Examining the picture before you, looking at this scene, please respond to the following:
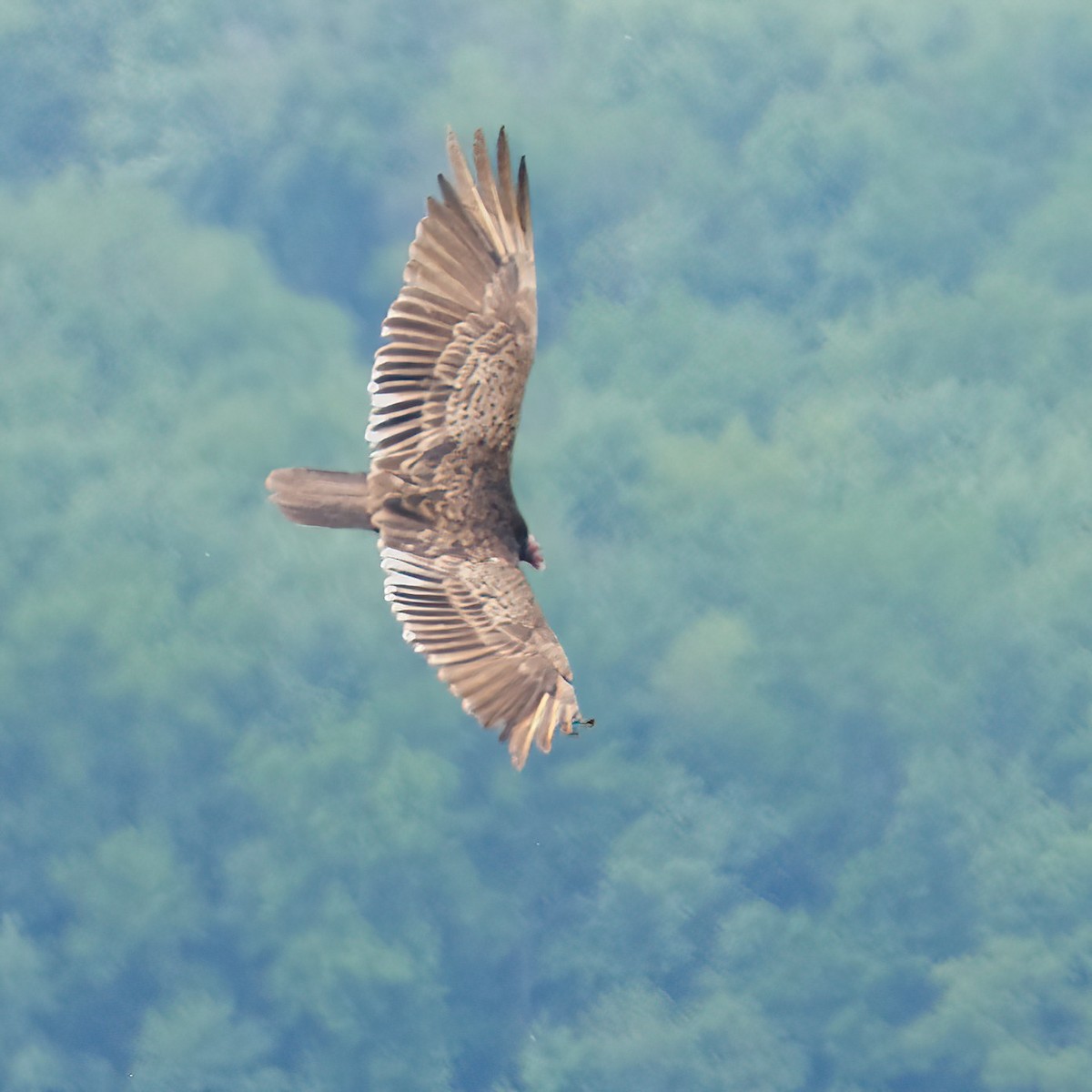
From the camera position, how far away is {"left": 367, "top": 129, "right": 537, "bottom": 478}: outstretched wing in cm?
2873

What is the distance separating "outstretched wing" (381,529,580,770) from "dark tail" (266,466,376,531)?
74 centimetres

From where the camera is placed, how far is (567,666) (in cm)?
2748

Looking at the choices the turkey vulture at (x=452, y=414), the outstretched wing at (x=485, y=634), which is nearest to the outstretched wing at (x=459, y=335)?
the turkey vulture at (x=452, y=414)

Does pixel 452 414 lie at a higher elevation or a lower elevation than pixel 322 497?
higher

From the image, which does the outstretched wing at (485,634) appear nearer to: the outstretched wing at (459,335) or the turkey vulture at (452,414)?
the turkey vulture at (452,414)

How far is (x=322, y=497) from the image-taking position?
2873 centimetres

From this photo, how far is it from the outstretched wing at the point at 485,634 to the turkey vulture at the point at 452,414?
0.03m

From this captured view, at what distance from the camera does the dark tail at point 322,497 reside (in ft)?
93.5

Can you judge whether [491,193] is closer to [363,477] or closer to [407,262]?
[407,262]

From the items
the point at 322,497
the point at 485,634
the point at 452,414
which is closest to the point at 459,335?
the point at 452,414

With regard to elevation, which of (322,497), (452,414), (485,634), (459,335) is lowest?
(485,634)

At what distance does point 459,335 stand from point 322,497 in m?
3.02

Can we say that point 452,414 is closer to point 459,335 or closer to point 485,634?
point 459,335

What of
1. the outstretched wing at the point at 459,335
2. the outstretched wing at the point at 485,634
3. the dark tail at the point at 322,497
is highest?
the outstretched wing at the point at 459,335
